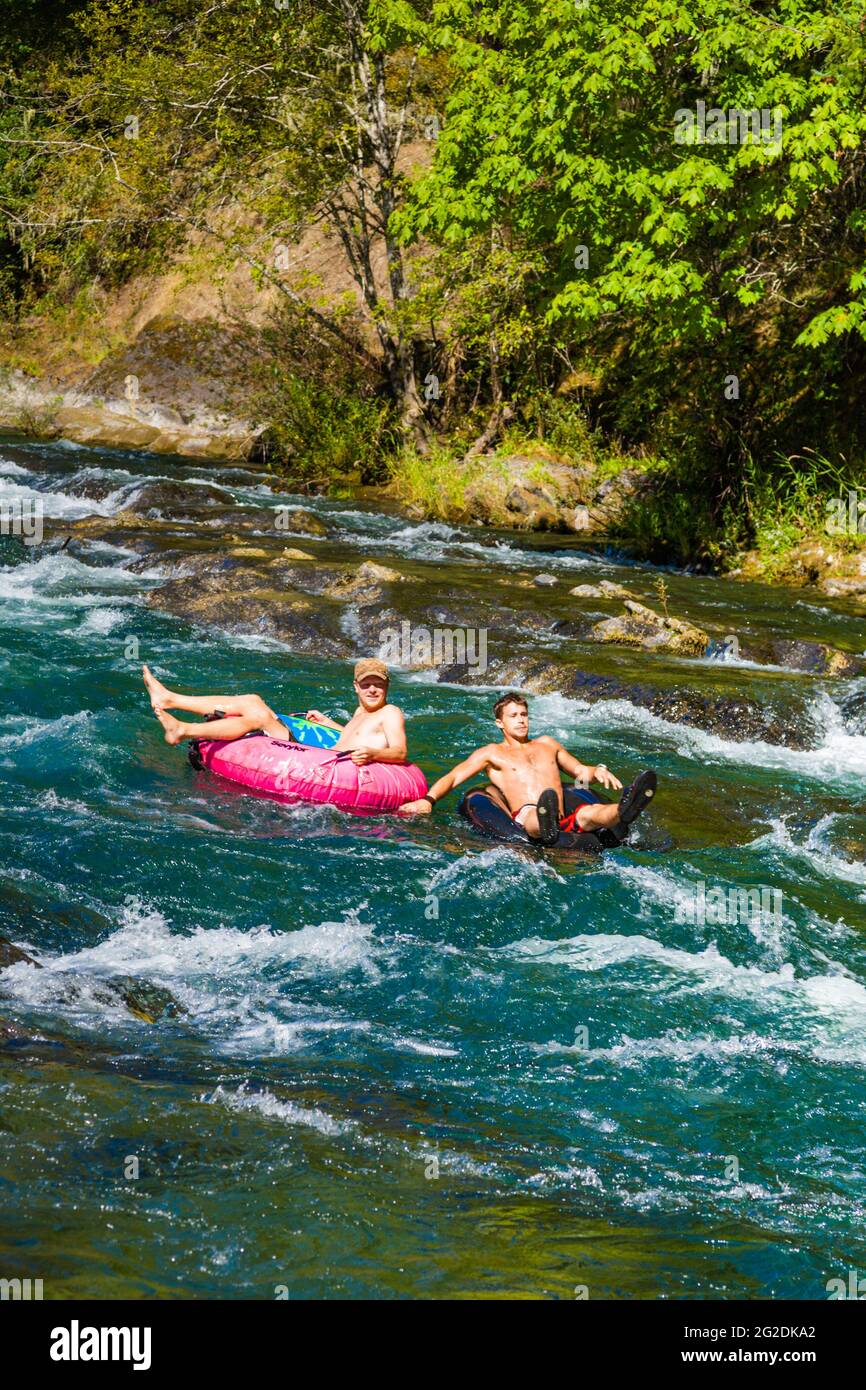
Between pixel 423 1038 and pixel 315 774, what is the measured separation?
10.8 feet

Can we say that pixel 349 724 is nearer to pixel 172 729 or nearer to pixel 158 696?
pixel 172 729

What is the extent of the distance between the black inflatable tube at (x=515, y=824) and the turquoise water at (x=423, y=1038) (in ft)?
0.43

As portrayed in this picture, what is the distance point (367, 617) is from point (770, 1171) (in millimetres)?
8437

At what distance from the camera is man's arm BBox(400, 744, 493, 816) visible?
8.17 meters

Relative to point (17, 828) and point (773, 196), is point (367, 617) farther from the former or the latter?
point (773, 196)

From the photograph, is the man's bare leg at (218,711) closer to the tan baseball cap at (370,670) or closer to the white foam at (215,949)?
the tan baseball cap at (370,670)

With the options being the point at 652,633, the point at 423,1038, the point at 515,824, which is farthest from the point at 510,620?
the point at 423,1038

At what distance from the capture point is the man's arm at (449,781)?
8172mm

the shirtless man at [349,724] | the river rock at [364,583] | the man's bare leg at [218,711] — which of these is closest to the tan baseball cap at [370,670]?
the shirtless man at [349,724]

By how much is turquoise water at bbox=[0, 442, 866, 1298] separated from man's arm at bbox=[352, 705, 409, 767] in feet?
1.41

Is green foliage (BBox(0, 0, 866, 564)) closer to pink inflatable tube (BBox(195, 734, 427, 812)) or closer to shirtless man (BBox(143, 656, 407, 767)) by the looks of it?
shirtless man (BBox(143, 656, 407, 767))

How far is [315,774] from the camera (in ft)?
27.3
